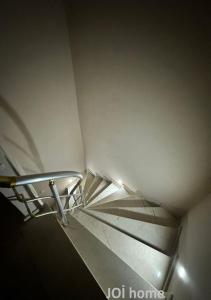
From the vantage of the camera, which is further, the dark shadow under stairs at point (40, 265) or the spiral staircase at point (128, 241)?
the spiral staircase at point (128, 241)

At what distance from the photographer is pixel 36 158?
2840 millimetres

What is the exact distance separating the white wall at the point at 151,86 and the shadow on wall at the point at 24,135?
1189mm

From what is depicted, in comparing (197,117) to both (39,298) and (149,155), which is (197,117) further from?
(39,298)

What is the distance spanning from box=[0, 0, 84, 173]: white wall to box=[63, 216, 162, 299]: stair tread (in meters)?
1.52

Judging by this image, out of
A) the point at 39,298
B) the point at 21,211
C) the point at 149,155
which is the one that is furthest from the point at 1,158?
the point at 149,155

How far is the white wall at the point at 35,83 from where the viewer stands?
1.80 m

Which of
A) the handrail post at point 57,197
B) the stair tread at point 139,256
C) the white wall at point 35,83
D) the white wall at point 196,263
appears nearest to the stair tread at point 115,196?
the stair tread at point 139,256

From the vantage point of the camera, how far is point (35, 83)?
7.39ft

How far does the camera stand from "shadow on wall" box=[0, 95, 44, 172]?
2.03m

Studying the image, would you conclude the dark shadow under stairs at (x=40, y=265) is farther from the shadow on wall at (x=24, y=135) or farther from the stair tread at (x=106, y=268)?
the shadow on wall at (x=24, y=135)

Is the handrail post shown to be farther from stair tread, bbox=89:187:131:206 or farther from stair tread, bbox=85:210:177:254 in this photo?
stair tread, bbox=89:187:131:206

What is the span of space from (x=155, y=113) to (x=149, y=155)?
65 centimetres

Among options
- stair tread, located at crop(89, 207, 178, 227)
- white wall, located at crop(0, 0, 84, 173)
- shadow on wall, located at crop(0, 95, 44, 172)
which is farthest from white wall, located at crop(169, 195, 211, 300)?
shadow on wall, located at crop(0, 95, 44, 172)

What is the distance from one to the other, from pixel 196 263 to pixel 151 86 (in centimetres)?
176
